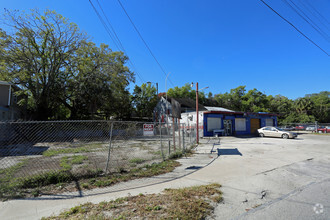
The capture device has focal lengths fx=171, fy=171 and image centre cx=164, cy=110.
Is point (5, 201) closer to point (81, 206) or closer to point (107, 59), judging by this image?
point (81, 206)

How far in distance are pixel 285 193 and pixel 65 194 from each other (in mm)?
5403

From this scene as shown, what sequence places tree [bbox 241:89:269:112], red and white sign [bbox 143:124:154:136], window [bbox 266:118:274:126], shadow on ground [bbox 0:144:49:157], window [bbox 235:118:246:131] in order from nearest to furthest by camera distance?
red and white sign [bbox 143:124:154:136], shadow on ground [bbox 0:144:49:157], window [bbox 235:118:246:131], window [bbox 266:118:274:126], tree [bbox 241:89:269:112]

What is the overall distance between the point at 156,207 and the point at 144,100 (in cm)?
3818

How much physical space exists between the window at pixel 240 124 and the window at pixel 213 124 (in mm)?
3451

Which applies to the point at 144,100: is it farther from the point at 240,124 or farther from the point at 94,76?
the point at 240,124

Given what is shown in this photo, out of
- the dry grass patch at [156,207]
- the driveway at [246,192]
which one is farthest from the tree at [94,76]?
the dry grass patch at [156,207]

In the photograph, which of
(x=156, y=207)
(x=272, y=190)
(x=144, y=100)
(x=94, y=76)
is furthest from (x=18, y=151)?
(x=144, y=100)

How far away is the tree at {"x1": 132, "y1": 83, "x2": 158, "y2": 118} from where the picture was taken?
1604 inches

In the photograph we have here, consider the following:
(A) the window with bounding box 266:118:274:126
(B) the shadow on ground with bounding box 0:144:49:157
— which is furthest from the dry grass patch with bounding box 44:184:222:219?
(A) the window with bounding box 266:118:274:126

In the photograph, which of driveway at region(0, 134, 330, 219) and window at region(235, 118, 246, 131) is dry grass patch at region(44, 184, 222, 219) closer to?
driveway at region(0, 134, 330, 219)

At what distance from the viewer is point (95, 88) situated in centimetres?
2419

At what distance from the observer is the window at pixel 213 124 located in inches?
906

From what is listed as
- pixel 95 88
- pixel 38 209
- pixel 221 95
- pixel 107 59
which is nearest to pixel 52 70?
pixel 95 88

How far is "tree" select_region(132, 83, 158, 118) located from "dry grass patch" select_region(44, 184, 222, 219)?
3701cm
